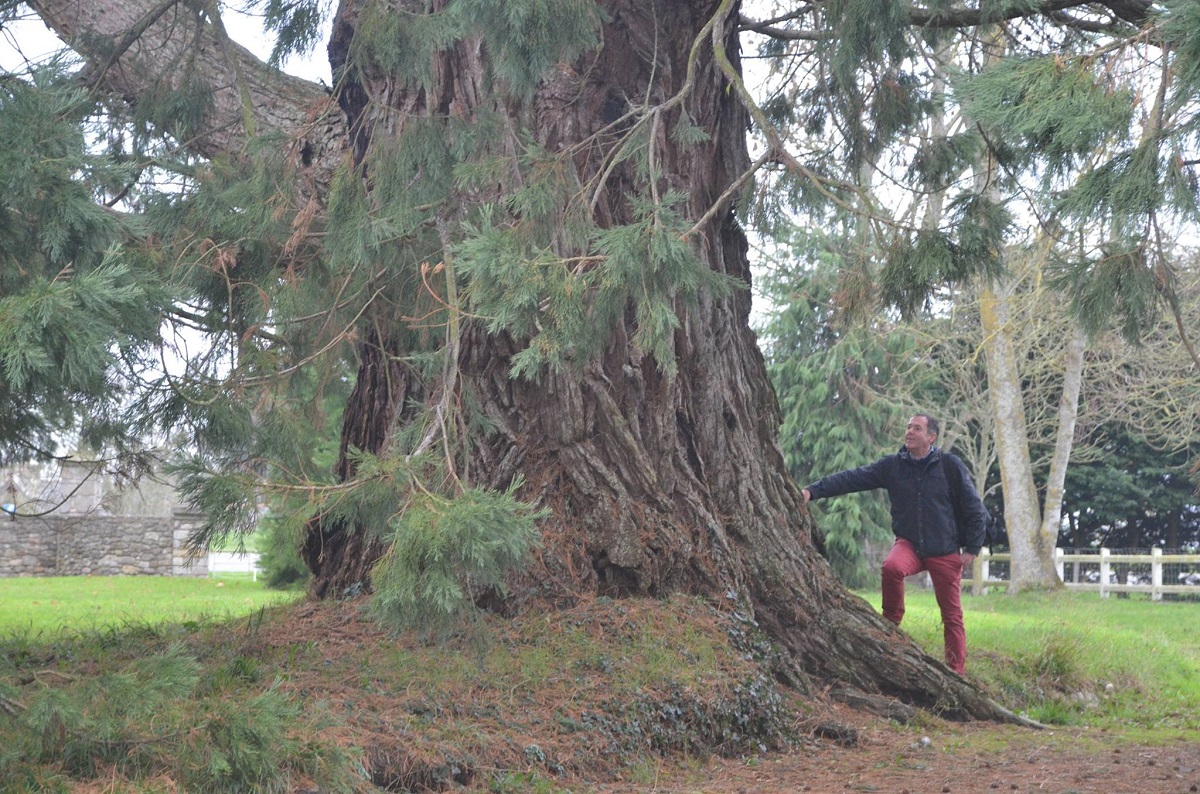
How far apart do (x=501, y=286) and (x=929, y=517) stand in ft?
11.7

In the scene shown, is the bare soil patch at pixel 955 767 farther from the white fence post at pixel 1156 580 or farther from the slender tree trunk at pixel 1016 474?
the white fence post at pixel 1156 580

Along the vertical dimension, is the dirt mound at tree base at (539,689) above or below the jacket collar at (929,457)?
below

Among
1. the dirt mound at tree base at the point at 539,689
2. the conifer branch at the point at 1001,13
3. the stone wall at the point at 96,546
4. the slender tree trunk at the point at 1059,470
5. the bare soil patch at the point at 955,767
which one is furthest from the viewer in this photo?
the stone wall at the point at 96,546

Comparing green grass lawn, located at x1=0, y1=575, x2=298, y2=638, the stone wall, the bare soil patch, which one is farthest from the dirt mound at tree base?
the stone wall

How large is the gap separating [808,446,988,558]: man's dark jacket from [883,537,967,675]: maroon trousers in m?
0.07

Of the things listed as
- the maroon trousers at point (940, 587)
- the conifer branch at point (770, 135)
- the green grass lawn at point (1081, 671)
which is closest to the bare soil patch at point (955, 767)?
the maroon trousers at point (940, 587)

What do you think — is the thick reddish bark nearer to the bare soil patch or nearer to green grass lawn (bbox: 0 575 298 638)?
the bare soil patch

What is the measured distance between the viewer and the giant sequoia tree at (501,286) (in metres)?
4.81

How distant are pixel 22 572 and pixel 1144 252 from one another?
19065 millimetres

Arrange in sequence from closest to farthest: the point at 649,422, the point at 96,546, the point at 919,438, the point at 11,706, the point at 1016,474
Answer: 1. the point at 11,706
2. the point at 649,422
3. the point at 919,438
4. the point at 1016,474
5. the point at 96,546

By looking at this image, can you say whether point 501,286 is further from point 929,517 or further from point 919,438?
point 929,517

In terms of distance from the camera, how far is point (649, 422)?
20.2ft

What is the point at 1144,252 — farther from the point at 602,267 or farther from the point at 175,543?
the point at 175,543

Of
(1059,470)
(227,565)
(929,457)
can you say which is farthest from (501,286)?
(227,565)
